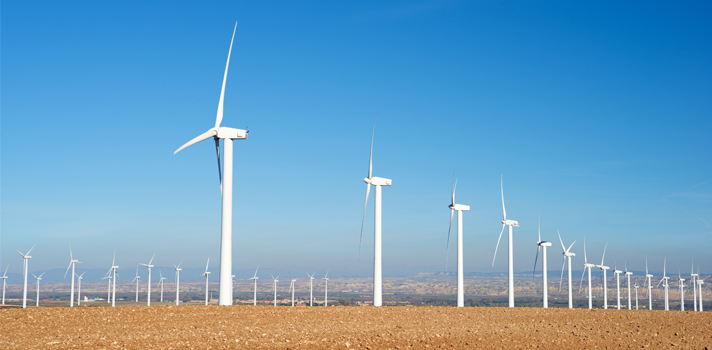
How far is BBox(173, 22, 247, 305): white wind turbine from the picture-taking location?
38.1 m

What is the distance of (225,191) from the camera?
39531 millimetres

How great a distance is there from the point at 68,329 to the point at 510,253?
50064mm

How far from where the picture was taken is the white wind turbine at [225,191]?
38094mm

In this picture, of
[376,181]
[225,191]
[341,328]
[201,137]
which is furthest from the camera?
[376,181]

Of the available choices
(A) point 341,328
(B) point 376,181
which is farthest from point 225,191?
(B) point 376,181

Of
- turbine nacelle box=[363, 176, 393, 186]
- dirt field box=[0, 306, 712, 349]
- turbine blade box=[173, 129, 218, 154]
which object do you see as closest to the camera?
dirt field box=[0, 306, 712, 349]

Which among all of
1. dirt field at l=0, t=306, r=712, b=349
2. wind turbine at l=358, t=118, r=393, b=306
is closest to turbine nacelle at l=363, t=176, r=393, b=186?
wind turbine at l=358, t=118, r=393, b=306

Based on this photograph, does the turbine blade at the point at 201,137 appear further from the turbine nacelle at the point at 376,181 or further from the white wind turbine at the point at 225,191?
the turbine nacelle at the point at 376,181

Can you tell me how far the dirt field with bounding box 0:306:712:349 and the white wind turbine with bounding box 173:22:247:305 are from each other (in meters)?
3.88

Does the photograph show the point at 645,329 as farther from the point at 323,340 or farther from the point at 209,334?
the point at 209,334

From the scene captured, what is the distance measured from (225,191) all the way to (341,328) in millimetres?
14229

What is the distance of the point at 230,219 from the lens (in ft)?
128

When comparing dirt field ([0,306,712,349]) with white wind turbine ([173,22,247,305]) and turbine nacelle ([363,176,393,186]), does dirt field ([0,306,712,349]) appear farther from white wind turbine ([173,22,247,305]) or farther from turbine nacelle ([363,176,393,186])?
turbine nacelle ([363,176,393,186])

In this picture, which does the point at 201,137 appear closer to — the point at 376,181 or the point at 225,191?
the point at 225,191
